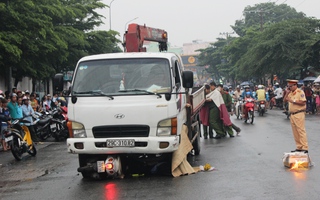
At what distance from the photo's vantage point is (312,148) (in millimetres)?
12820

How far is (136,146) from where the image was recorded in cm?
899

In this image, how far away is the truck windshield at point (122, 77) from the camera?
9.45 m

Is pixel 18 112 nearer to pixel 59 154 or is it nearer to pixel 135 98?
pixel 59 154

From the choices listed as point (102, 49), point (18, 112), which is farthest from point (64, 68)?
point (18, 112)

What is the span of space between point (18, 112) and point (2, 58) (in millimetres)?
2486

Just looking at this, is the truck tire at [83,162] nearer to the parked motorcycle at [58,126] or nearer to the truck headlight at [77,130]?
the truck headlight at [77,130]

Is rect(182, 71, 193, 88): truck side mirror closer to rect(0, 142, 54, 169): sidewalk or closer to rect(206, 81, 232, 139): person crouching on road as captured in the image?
rect(0, 142, 54, 169): sidewalk

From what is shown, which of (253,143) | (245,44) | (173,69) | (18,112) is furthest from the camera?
(245,44)

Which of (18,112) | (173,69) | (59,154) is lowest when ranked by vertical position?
(59,154)

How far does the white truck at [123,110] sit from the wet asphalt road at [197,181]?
0.51 metres

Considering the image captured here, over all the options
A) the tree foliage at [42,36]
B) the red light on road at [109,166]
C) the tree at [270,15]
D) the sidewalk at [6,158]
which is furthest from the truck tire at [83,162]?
the tree at [270,15]

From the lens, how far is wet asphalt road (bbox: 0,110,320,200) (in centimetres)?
772

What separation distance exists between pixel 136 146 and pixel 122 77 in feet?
4.54

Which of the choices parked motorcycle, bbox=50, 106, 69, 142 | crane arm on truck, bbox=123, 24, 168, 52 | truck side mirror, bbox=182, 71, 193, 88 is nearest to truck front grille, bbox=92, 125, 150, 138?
truck side mirror, bbox=182, 71, 193, 88
